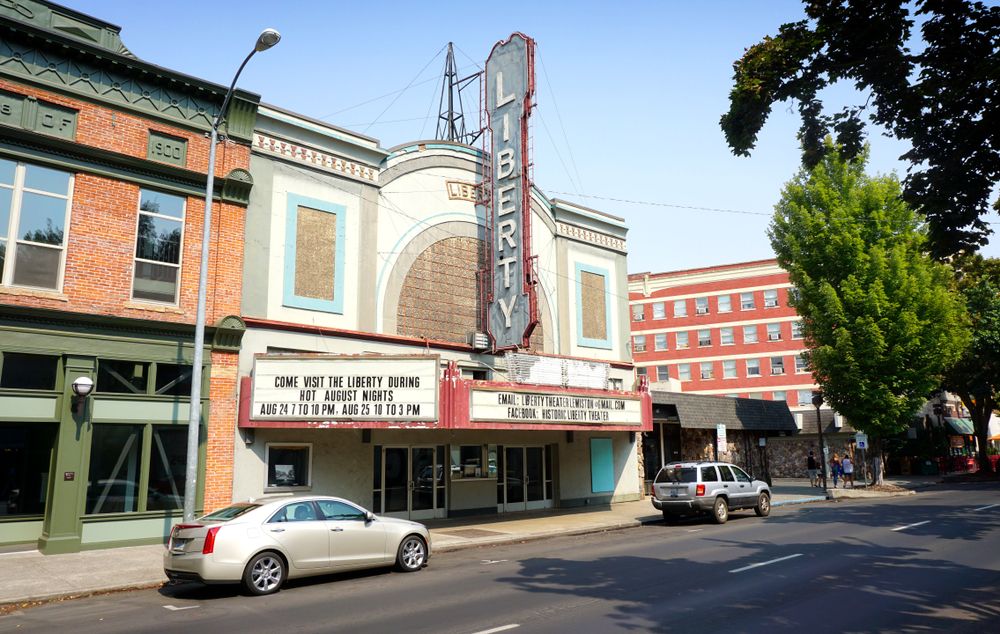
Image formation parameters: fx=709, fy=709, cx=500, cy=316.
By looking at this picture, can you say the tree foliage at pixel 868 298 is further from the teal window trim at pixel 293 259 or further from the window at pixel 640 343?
the window at pixel 640 343

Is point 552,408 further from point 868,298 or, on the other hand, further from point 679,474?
point 868,298

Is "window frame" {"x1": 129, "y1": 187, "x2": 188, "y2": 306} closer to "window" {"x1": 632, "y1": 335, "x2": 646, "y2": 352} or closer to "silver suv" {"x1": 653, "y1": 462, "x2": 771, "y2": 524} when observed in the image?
"silver suv" {"x1": 653, "y1": 462, "x2": 771, "y2": 524}

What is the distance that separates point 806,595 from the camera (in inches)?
408

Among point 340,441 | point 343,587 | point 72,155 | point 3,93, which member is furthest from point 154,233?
point 343,587

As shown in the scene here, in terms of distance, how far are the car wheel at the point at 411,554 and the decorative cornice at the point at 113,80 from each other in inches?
456

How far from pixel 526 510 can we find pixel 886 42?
63.8ft

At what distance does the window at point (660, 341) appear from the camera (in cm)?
6538

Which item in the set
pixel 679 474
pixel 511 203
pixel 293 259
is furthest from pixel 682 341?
pixel 293 259

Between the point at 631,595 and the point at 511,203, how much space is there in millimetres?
15110

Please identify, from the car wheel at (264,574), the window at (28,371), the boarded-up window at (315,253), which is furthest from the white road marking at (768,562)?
the window at (28,371)

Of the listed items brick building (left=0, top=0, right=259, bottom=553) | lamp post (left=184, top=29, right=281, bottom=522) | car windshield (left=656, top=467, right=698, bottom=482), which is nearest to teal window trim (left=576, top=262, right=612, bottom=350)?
car windshield (left=656, top=467, right=698, bottom=482)

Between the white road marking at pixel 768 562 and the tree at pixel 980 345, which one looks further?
the tree at pixel 980 345

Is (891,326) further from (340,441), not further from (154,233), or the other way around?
(154,233)

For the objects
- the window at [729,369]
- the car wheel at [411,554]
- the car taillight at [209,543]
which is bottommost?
the car wheel at [411,554]
